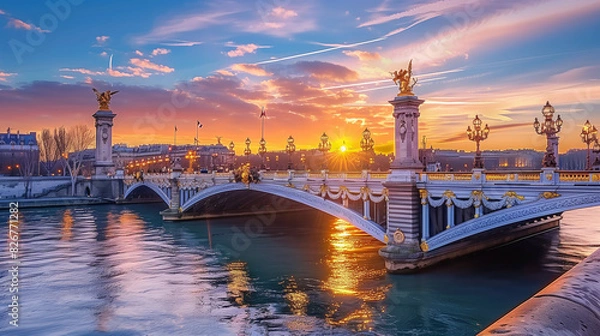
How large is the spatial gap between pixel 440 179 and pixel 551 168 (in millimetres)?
4543

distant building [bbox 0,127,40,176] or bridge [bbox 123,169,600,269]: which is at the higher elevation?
distant building [bbox 0,127,40,176]

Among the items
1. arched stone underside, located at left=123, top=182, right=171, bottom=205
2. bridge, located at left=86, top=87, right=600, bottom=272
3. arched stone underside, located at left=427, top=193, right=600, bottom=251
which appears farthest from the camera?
arched stone underside, located at left=123, top=182, right=171, bottom=205

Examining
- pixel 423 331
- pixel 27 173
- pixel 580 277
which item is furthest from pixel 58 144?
pixel 580 277

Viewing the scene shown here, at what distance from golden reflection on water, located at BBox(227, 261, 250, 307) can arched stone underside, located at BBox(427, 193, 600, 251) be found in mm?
7951

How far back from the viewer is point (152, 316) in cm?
1588

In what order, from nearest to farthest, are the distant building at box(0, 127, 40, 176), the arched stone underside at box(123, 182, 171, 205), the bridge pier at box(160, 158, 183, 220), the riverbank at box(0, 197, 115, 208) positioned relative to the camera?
the bridge pier at box(160, 158, 183, 220), the arched stone underside at box(123, 182, 171, 205), the riverbank at box(0, 197, 115, 208), the distant building at box(0, 127, 40, 176)

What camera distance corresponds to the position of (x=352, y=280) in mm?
20438

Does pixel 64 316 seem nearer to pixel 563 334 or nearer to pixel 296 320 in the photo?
pixel 296 320

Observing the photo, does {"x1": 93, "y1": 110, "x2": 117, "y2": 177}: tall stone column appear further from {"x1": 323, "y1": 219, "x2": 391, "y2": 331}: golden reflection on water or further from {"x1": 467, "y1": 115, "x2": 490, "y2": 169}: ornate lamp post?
{"x1": 467, "y1": 115, "x2": 490, "y2": 169}: ornate lamp post

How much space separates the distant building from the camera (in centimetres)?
9312

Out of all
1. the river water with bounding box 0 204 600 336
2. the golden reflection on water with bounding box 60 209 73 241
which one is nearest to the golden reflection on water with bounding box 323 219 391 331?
the river water with bounding box 0 204 600 336

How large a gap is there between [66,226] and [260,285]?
26.3 m

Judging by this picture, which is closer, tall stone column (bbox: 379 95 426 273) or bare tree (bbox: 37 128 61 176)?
tall stone column (bbox: 379 95 426 273)

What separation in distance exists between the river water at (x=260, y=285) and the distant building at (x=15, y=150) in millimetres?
68107
